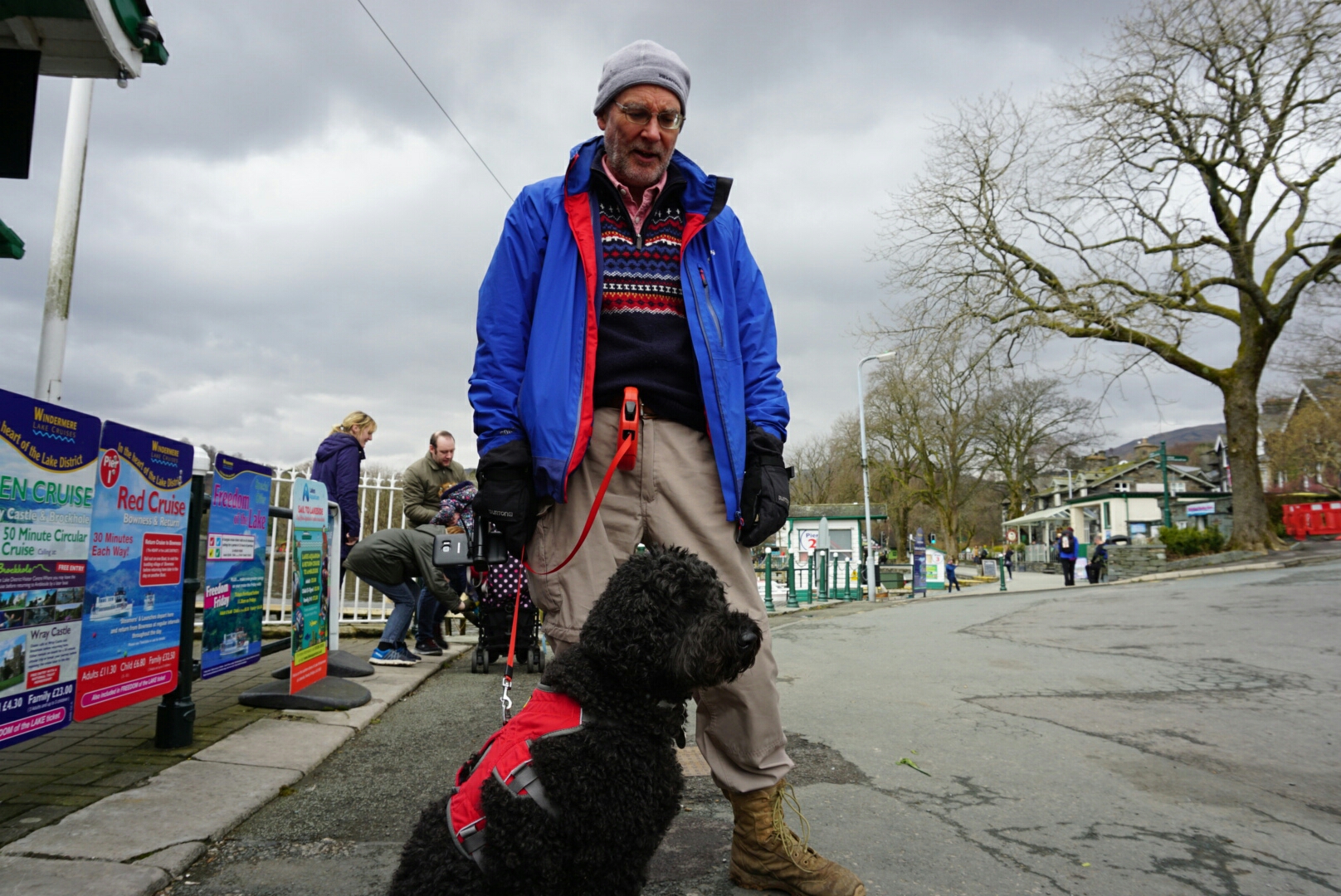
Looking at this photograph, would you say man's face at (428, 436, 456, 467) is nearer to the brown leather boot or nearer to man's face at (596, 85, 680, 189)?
man's face at (596, 85, 680, 189)

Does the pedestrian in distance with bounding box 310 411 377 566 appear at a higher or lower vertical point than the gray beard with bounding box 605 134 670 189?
lower

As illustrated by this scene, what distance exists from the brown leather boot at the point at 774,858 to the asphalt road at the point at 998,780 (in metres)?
0.11

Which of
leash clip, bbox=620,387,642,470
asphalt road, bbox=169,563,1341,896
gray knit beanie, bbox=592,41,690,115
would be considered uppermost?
gray knit beanie, bbox=592,41,690,115

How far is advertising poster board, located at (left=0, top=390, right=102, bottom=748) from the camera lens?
8.14 feet

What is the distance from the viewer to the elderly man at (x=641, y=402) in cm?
220

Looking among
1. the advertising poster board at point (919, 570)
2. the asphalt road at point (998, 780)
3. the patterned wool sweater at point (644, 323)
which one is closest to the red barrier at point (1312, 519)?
the advertising poster board at point (919, 570)

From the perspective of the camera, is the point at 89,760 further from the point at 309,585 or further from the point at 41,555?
the point at 309,585

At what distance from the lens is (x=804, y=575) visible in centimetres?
2312

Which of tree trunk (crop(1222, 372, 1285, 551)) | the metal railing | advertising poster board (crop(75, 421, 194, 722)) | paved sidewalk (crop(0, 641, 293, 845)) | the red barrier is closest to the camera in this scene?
paved sidewalk (crop(0, 641, 293, 845))

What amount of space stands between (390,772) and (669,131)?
286 centimetres

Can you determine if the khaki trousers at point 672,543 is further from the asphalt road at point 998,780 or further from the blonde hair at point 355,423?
the blonde hair at point 355,423

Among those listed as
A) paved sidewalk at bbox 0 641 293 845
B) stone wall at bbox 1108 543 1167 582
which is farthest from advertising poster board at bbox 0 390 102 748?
stone wall at bbox 1108 543 1167 582

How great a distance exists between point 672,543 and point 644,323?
2.17 feet

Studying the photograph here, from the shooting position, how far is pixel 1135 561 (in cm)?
2394
